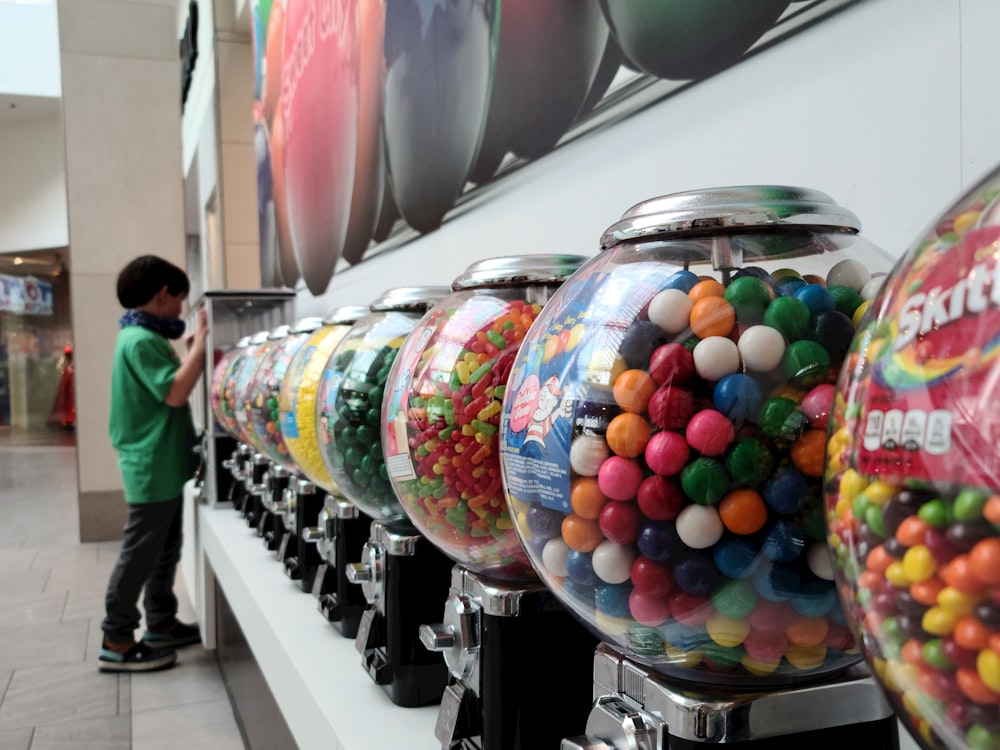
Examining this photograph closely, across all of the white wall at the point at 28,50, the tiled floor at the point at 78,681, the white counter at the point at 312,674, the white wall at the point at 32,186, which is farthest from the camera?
the white wall at the point at 32,186

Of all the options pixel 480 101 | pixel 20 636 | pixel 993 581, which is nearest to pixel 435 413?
pixel 993 581

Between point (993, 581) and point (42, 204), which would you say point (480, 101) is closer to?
point (993, 581)

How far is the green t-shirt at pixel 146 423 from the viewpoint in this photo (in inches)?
132

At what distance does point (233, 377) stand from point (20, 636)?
250cm

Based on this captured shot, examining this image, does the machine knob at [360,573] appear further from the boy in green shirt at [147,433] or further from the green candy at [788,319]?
the boy in green shirt at [147,433]

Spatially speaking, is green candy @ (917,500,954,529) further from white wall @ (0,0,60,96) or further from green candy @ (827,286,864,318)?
white wall @ (0,0,60,96)

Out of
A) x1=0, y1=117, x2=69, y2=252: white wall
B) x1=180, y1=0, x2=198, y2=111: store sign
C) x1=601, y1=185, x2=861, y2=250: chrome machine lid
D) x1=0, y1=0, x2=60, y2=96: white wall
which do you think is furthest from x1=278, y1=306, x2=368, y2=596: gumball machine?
x1=0, y1=117, x2=69, y2=252: white wall

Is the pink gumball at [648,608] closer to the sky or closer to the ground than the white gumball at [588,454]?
closer to the ground

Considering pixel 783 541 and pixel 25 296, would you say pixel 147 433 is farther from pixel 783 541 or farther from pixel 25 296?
pixel 25 296

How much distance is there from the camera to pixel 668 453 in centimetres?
55

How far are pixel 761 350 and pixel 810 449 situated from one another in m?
0.07

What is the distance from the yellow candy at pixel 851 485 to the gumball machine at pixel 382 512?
0.74 metres

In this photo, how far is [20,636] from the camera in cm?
413

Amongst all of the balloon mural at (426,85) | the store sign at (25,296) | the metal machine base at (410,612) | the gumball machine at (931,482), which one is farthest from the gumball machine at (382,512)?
the store sign at (25,296)
